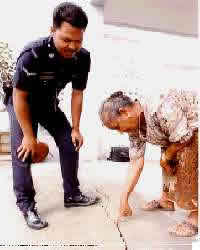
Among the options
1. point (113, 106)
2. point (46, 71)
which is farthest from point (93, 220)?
point (46, 71)

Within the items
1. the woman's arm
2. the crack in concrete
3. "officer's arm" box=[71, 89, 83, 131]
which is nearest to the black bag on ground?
the crack in concrete

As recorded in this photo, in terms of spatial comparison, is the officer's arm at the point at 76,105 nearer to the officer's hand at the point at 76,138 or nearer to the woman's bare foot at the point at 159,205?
the officer's hand at the point at 76,138

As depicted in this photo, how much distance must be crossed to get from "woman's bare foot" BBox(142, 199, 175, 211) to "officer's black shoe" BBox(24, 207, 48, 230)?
16.1 inches

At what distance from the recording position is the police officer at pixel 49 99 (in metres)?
1.31

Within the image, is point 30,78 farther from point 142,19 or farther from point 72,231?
point 142,19

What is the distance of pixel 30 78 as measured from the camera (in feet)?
4.39

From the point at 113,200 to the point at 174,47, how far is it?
142 cm

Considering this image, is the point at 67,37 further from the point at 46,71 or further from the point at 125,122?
the point at 125,122

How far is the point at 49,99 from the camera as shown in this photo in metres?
1.49

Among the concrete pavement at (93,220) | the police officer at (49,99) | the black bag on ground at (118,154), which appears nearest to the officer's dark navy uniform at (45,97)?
the police officer at (49,99)

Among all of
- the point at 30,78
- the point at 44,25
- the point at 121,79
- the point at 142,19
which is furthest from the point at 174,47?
the point at 30,78

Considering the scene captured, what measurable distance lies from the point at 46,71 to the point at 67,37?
17cm

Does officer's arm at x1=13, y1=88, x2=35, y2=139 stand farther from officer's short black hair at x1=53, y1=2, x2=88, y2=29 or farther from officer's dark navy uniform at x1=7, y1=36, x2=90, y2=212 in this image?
officer's short black hair at x1=53, y1=2, x2=88, y2=29

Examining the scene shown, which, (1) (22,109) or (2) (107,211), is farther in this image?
(2) (107,211)
